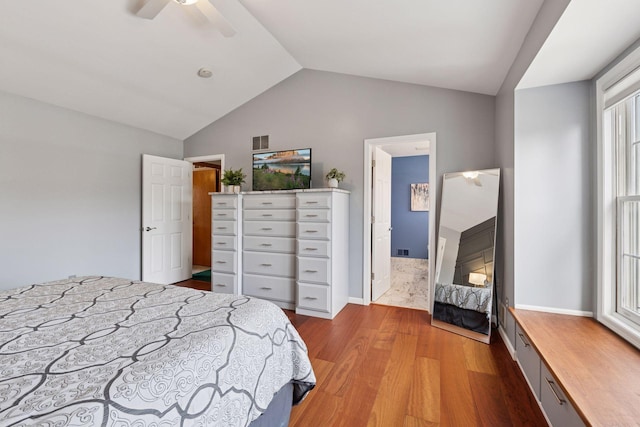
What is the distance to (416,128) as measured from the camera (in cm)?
318

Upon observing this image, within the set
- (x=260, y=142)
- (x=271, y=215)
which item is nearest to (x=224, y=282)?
(x=271, y=215)

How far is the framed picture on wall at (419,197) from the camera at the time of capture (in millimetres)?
6130

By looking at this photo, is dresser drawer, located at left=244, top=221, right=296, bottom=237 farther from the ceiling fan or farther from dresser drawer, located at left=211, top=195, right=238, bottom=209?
the ceiling fan

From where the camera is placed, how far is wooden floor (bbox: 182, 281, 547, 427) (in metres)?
1.61

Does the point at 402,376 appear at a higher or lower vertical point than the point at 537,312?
lower

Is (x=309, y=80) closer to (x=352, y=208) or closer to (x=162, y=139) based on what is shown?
(x=352, y=208)

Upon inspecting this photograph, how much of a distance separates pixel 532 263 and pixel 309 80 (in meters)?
3.11

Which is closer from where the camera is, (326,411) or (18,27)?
(326,411)

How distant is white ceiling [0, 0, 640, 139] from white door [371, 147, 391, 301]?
1.10m

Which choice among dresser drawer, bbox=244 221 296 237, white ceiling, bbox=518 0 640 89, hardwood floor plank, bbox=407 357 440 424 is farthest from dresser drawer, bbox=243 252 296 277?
white ceiling, bbox=518 0 640 89

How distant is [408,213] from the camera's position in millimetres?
6297

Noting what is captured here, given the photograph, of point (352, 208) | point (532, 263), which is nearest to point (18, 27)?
point (352, 208)

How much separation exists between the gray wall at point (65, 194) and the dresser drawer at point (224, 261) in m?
1.23

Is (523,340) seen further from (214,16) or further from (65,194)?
(65,194)
